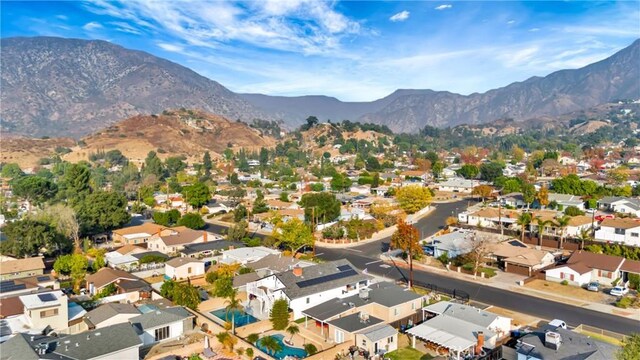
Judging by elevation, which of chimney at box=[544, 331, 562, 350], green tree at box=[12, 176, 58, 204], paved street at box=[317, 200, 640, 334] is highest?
green tree at box=[12, 176, 58, 204]

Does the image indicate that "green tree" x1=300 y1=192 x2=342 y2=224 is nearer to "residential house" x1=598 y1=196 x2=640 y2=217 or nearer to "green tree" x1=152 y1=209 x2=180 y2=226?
A: "green tree" x1=152 y1=209 x2=180 y2=226

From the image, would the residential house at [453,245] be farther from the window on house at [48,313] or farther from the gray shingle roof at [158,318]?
the window on house at [48,313]

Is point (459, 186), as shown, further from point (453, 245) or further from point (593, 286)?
point (593, 286)

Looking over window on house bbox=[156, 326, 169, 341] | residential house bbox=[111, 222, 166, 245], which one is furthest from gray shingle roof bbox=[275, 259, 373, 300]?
residential house bbox=[111, 222, 166, 245]

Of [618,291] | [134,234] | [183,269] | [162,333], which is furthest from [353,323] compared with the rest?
[134,234]

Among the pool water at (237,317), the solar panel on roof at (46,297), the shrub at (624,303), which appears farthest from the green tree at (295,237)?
the shrub at (624,303)
